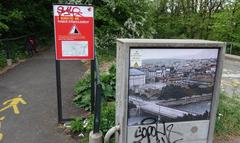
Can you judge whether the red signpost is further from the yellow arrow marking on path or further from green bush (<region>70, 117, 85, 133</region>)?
the yellow arrow marking on path

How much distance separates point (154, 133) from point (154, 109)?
36 cm

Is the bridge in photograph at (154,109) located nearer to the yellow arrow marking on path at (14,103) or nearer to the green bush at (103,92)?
the green bush at (103,92)

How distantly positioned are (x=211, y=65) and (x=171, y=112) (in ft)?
2.77

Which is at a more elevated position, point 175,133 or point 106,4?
point 106,4

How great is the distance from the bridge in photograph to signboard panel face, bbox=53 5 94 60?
1.50m

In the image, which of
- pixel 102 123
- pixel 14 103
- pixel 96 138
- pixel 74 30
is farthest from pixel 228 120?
pixel 14 103

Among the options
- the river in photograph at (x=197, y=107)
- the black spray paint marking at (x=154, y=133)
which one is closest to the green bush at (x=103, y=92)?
the black spray paint marking at (x=154, y=133)

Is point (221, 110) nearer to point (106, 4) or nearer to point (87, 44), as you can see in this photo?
point (87, 44)

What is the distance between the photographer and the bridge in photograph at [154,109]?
3.08 m

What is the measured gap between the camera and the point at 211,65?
3.24m

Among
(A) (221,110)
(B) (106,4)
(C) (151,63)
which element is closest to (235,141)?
(A) (221,110)

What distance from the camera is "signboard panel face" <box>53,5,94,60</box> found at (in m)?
3.92

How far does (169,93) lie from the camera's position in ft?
10.4

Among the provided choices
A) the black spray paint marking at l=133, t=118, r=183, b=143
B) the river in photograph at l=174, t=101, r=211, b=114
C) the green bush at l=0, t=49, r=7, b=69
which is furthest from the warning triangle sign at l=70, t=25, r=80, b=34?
the green bush at l=0, t=49, r=7, b=69
